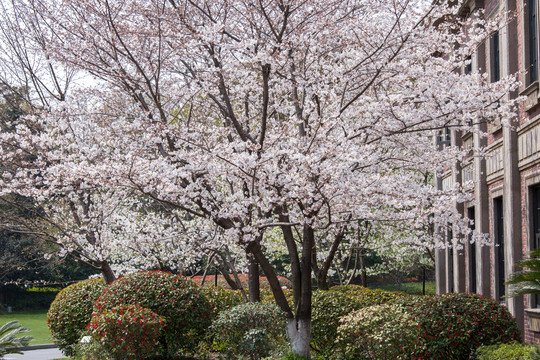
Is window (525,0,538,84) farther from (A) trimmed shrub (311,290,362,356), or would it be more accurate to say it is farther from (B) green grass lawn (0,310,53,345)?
(B) green grass lawn (0,310,53,345)

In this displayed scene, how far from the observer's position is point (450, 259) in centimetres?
2005

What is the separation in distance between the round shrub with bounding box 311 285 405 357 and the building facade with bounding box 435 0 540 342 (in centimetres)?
236

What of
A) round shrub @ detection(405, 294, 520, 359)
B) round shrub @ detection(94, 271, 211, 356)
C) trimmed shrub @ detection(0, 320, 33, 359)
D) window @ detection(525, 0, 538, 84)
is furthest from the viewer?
window @ detection(525, 0, 538, 84)

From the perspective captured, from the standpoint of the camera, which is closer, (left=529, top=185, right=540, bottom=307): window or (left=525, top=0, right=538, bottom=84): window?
(left=529, top=185, right=540, bottom=307): window

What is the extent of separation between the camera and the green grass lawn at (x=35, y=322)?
23.6 metres

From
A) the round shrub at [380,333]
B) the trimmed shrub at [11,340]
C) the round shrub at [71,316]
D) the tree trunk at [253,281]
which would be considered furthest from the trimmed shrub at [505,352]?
the round shrub at [71,316]

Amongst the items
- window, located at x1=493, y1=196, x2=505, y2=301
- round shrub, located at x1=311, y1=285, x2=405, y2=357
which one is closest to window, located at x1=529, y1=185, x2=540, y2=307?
window, located at x1=493, y1=196, x2=505, y2=301

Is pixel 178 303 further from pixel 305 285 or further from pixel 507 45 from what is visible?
pixel 507 45

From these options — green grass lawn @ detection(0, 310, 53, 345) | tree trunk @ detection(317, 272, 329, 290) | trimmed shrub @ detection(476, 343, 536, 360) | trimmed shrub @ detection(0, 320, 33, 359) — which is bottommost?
green grass lawn @ detection(0, 310, 53, 345)

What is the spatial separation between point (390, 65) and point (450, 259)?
11.4 meters

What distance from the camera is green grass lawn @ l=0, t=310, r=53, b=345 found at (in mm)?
23631

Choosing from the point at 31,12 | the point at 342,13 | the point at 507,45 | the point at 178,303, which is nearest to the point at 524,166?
the point at 507,45

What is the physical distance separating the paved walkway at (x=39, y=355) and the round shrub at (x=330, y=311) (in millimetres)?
8743

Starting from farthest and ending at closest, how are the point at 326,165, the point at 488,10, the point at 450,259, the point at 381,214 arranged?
Result: the point at 450,259 → the point at 488,10 → the point at 381,214 → the point at 326,165
